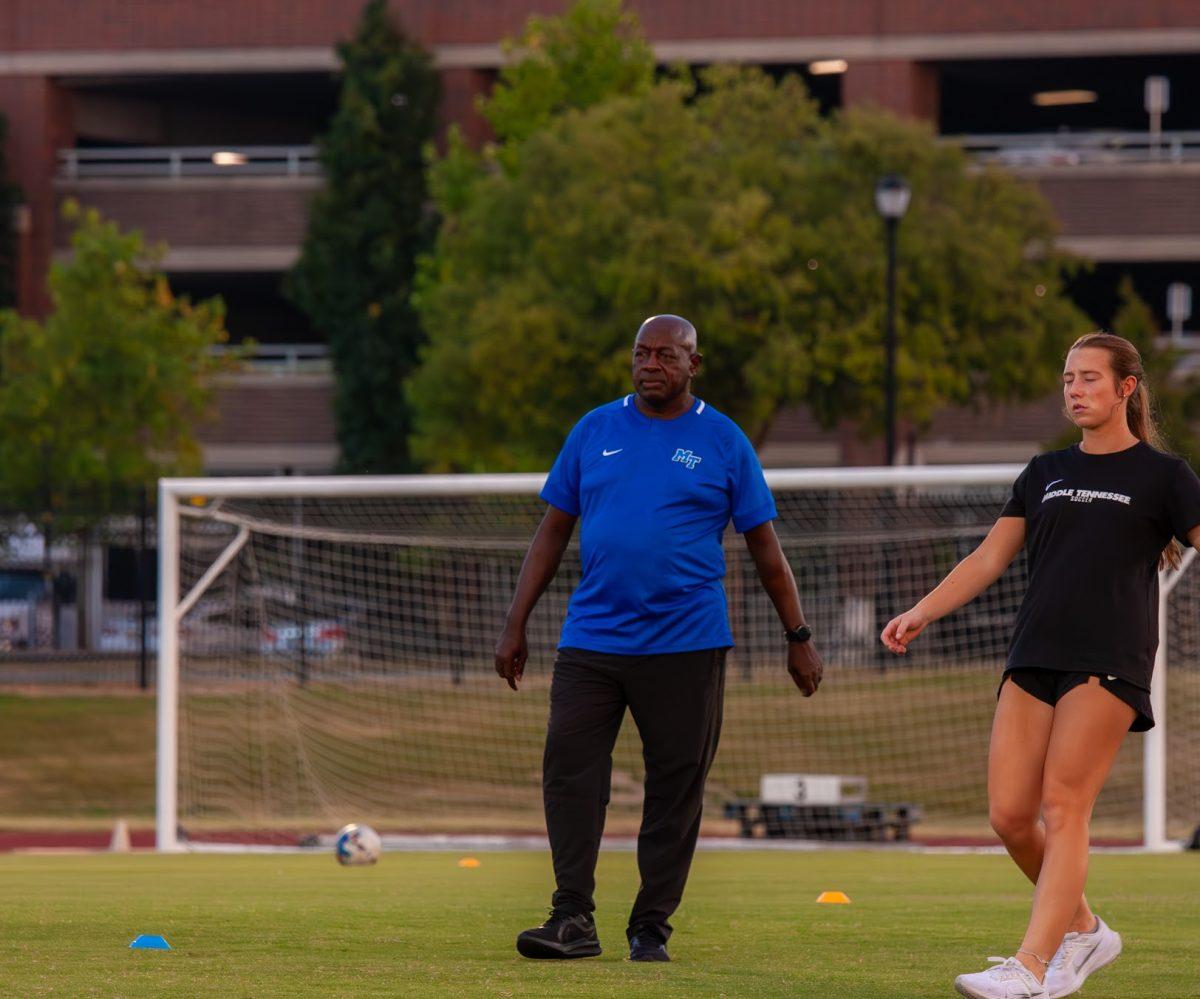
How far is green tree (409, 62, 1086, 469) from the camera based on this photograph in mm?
31734

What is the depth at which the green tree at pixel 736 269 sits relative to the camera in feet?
104

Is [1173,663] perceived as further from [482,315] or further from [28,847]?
[482,315]

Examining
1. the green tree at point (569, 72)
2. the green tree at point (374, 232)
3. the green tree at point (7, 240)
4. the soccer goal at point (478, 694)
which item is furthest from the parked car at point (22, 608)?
the green tree at point (7, 240)

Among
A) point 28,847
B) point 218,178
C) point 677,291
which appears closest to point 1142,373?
point 28,847

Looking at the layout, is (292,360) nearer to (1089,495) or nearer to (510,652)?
(510,652)

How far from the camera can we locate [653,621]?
667 cm

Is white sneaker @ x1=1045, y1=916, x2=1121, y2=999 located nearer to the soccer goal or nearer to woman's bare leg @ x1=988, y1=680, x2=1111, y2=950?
woman's bare leg @ x1=988, y1=680, x2=1111, y2=950

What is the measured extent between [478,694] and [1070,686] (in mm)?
15580

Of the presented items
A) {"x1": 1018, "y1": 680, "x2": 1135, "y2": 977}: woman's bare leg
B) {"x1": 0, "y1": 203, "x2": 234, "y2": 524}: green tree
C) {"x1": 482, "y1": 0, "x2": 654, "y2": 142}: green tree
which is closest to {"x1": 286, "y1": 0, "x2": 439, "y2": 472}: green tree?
{"x1": 0, "y1": 203, "x2": 234, "y2": 524}: green tree

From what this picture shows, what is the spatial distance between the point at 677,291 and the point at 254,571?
47.6 feet

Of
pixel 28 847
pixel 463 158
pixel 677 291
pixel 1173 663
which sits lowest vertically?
pixel 28 847

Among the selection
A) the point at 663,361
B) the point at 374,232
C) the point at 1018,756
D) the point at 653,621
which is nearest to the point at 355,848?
the point at 653,621

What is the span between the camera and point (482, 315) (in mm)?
32125

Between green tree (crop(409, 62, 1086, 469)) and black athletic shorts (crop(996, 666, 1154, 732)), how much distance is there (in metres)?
25.4
